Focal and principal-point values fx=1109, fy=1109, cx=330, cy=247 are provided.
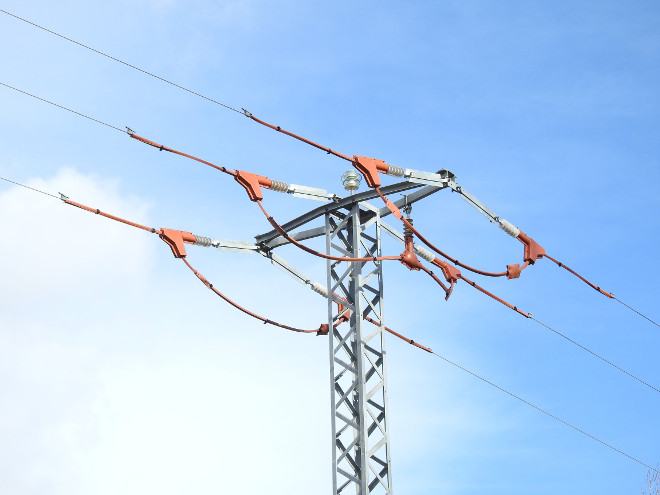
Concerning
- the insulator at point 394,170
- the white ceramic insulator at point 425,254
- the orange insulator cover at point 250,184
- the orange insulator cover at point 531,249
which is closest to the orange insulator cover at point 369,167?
the insulator at point 394,170

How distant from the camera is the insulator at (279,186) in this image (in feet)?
57.5

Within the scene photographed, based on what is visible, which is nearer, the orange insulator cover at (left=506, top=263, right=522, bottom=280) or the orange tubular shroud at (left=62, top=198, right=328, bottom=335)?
the orange tubular shroud at (left=62, top=198, right=328, bottom=335)

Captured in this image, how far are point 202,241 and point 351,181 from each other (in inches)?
110

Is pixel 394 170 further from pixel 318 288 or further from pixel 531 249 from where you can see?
pixel 531 249

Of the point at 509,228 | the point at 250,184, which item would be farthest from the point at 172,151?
the point at 509,228

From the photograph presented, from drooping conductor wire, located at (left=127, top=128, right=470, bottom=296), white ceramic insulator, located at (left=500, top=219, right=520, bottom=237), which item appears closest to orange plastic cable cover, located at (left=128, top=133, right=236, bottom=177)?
drooping conductor wire, located at (left=127, top=128, right=470, bottom=296)

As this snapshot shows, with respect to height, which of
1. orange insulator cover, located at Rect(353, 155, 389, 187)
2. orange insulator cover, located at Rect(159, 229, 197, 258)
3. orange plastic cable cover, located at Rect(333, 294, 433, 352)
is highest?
orange insulator cover, located at Rect(353, 155, 389, 187)

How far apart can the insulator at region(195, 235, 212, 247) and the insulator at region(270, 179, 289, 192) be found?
185 centimetres

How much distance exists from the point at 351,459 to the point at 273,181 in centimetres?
448

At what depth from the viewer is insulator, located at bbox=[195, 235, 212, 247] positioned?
18.6m

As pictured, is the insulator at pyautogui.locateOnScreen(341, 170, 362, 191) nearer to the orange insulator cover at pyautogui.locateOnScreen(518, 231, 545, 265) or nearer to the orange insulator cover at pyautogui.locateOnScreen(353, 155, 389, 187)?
the orange insulator cover at pyautogui.locateOnScreen(353, 155, 389, 187)

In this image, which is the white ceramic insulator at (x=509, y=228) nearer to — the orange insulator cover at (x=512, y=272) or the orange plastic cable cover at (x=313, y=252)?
the orange insulator cover at (x=512, y=272)

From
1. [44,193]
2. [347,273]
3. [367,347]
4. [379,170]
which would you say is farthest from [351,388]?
[44,193]

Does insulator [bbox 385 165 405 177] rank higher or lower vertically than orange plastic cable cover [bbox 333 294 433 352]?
higher
